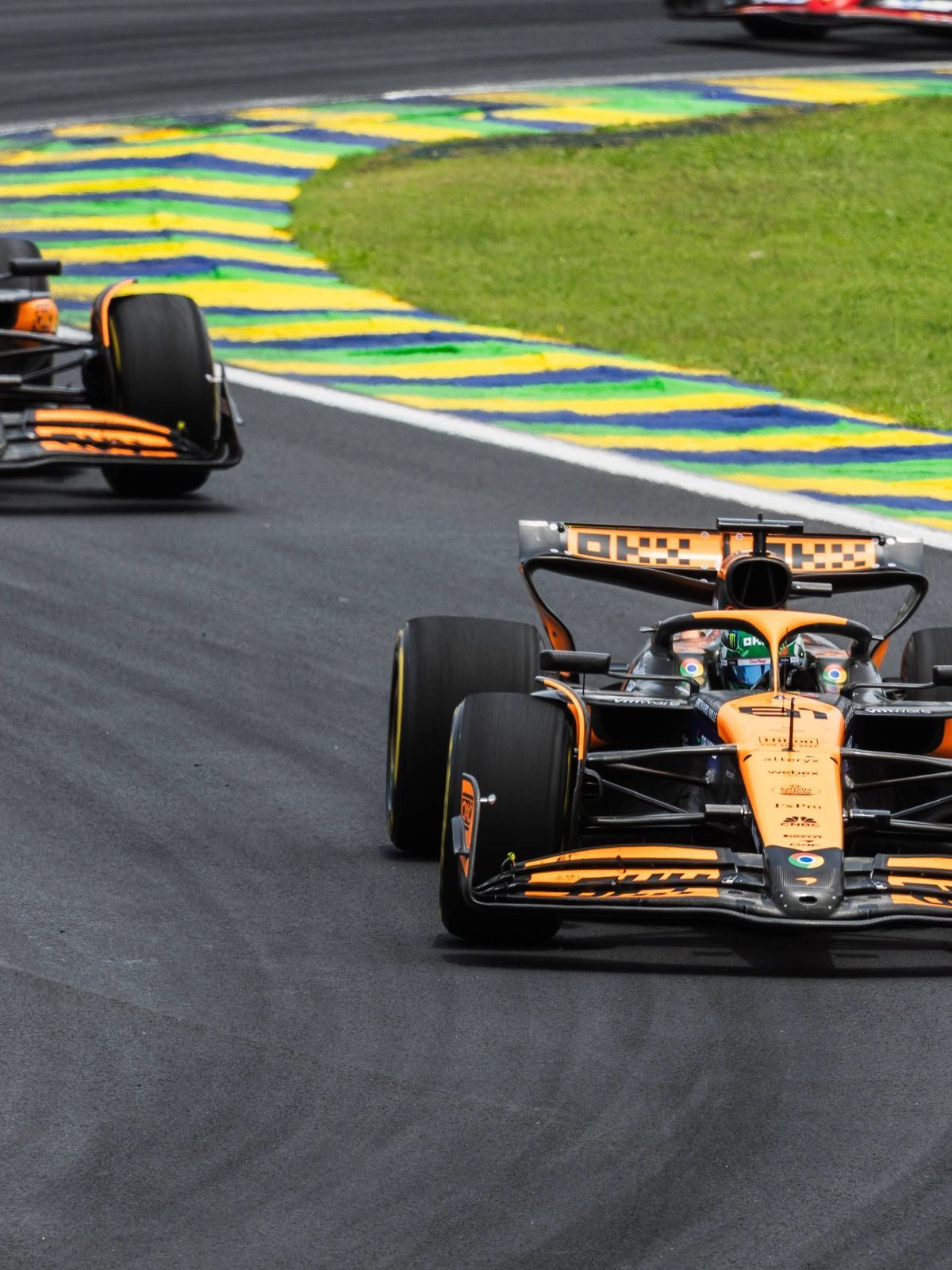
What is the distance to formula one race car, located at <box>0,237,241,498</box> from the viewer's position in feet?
38.0

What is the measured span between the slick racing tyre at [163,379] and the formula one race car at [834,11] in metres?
15.3

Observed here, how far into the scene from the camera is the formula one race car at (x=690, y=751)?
611 cm

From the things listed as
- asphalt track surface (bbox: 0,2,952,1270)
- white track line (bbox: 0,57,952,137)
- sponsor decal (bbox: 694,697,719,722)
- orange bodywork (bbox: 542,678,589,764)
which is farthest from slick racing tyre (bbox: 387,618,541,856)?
white track line (bbox: 0,57,952,137)

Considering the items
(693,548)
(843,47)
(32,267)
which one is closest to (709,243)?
(32,267)

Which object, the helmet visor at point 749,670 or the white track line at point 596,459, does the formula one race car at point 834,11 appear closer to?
the white track line at point 596,459

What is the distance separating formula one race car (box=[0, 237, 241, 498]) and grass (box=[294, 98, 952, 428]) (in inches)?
162

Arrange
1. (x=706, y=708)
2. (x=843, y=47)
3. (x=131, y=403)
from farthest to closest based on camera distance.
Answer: (x=843, y=47), (x=131, y=403), (x=706, y=708)

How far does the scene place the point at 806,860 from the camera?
6.06m

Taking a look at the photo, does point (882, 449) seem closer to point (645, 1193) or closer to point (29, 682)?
point (29, 682)

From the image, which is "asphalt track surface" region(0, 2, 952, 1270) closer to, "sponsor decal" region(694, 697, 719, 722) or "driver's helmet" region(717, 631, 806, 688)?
"sponsor decal" region(694, 697, 719, 722)

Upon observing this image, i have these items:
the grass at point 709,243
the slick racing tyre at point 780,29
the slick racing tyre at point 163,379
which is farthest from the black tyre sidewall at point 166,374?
the slick racing tyre at point 780,29

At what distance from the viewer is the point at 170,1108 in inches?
212

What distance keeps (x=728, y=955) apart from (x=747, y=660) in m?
1.00

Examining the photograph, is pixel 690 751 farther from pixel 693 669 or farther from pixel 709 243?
pixel 709 243
